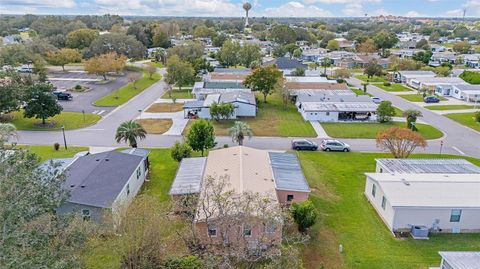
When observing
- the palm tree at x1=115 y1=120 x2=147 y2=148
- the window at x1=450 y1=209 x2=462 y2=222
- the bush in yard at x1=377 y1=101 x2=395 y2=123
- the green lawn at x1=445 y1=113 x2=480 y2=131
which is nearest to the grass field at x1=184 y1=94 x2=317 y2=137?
the bush in yard at x1=377 y1=101 x2=395 y2=123

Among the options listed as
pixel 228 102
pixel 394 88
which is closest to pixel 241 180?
pixel 228 102

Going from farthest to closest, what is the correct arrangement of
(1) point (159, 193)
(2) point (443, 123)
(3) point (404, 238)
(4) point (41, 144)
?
(2) point (443, 123) → (4) point (41, 144) → (1) point (159, 193) → (3) point (404, 238)

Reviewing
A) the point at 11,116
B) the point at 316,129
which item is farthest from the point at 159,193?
the point at 11,116

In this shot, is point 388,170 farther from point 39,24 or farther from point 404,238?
point 39,24

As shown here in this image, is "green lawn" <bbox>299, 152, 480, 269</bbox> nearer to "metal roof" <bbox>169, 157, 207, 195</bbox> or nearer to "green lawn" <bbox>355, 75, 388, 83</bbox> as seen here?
"metal roof" <bbox>169, 157, 207, 195</bbox>

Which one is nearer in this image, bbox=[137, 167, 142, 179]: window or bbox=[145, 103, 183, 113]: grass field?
bbox=[137, 167, 142, 179]: window

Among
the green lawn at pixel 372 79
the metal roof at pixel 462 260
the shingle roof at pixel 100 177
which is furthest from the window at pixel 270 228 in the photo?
the green lawn at pixel 372 79

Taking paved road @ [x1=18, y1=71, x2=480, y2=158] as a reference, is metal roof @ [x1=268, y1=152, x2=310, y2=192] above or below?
above
